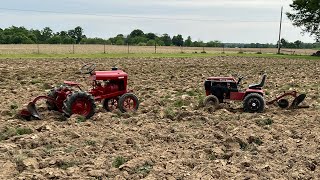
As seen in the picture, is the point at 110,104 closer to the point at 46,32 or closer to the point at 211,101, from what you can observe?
the point at 211,101

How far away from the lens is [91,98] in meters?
9.76

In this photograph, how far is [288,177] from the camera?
6.02 metres

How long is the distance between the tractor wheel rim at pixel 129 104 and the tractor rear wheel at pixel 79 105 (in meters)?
1.02

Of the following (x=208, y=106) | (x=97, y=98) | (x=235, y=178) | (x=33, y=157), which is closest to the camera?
(x=235, y=178)

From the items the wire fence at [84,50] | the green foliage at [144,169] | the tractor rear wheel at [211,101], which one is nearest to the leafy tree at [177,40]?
the wire fence at [84,50]

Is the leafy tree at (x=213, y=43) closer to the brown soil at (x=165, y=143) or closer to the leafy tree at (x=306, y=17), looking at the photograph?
the leafy tree at (x=306, y=17)

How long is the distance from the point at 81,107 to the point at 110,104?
1.47 m

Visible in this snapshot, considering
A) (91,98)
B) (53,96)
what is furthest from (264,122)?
(53,96)

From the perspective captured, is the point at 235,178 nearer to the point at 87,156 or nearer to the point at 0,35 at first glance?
the point at 87,156

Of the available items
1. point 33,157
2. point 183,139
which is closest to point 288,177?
point 183,139

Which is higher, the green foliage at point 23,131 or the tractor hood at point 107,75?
the tractor hood at point 107,75

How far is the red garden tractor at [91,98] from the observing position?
377 inches

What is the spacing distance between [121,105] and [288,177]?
525 cm

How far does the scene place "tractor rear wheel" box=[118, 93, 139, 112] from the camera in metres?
10.4
